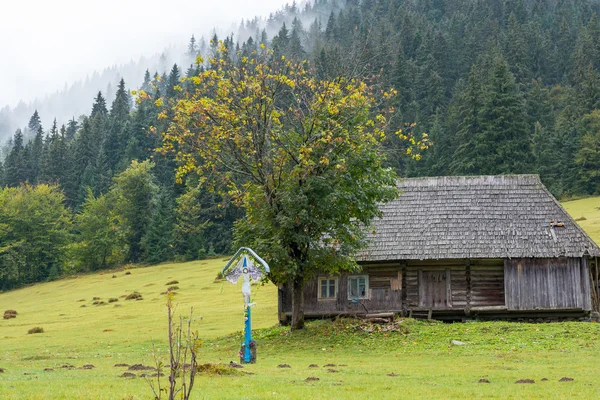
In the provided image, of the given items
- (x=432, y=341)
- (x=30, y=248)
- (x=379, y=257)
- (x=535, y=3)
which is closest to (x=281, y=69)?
(x=379, y=257)

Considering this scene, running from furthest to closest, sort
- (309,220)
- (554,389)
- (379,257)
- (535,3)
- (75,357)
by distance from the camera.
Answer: (535,3) < (379,257) < (309,220) < (75,357) < (554,389)

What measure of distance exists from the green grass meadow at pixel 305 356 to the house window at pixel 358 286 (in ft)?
9.46

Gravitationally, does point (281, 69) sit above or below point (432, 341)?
above

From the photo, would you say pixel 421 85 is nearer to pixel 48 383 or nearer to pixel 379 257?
pixel 379 257

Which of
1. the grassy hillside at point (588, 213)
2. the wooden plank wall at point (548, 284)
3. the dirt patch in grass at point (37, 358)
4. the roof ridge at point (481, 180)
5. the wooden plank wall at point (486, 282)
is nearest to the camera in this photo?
the dirt patch in grass at point (37, 358)

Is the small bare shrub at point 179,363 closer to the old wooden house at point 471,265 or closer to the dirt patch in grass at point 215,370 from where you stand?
the dirt patch in grass at point 215,370

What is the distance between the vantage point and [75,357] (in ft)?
83.7

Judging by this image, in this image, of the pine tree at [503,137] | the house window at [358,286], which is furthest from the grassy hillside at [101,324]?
the pine tree at [503,137]

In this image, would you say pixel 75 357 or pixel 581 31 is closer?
pixel 75 357

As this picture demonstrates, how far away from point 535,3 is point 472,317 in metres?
163

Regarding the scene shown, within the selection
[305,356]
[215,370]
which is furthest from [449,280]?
[215,370]

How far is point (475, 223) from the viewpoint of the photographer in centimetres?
3419

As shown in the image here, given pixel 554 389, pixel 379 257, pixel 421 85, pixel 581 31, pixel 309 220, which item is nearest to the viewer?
pixel 554 389

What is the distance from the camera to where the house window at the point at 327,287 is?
34312 millimetres
